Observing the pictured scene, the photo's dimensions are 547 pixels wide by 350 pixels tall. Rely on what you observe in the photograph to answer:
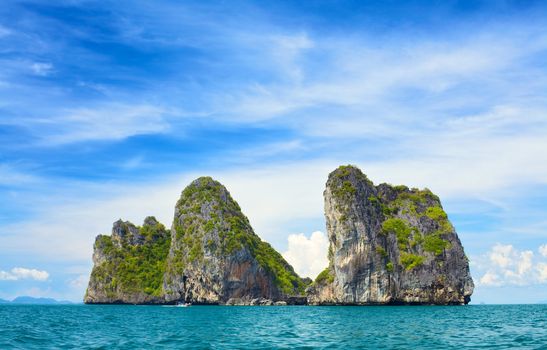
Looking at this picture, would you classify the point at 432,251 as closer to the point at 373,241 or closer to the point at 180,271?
the point at 373,241

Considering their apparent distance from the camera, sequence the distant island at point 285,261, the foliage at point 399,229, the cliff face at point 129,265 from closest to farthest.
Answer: the distant island at point 285,261 → the foliage at point 399,229 → the cliff face at point 129,265

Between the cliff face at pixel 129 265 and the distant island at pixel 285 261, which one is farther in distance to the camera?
the cliff face at pixel 129 265

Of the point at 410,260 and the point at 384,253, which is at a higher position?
the point at 384,253

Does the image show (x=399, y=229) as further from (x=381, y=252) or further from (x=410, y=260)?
(x=381, y=252)

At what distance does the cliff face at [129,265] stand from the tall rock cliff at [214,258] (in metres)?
13.7

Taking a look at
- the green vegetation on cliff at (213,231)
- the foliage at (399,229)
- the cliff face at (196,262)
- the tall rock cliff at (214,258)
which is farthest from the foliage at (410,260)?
the green vegetation on cliff at (213,231)

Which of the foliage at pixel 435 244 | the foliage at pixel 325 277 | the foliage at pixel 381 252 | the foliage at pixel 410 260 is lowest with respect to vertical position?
the foliage at pixel 325 277

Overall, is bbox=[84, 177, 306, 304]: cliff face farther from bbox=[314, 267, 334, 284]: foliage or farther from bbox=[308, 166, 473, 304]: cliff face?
bbox=[308, 166, 473, 304]: cliff face

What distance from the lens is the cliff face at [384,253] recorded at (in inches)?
4341

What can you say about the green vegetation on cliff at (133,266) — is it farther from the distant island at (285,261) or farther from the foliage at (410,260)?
the foliage at (410,260)

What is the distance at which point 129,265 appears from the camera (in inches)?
6550

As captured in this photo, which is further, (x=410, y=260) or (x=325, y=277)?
(x=325, y=277)

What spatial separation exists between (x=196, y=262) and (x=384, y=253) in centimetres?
5570

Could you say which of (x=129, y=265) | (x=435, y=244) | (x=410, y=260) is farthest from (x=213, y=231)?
(x=435, y=244)
